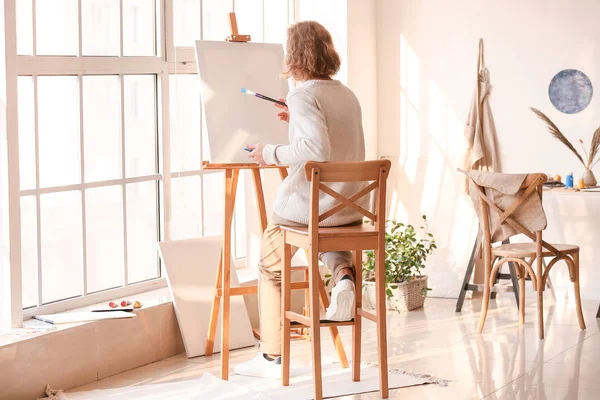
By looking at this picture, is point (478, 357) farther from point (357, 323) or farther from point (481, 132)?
point (481, 132)

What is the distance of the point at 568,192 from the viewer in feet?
19.5

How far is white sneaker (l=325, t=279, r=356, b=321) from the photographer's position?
4.11m

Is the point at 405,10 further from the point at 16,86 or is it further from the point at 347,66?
the point at 16,86

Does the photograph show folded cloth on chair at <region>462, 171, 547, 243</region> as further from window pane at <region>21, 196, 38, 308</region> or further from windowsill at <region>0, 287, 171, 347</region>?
window pane at <region>21, 196, 38, 308</region>

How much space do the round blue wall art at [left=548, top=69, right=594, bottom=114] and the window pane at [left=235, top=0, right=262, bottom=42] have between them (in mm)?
2015

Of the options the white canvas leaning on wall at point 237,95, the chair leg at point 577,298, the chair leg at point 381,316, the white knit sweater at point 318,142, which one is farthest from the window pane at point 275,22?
the chair leg at point 381,316

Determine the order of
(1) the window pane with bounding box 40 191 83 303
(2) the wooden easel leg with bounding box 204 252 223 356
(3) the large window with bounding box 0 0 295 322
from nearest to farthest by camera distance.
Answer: (3) the large window with bounding box 0 0 295 322 < (1) the window pane with bounding box 40 191 83 303 < (2) the wooden easel leg with bounding box 204 252 223 356

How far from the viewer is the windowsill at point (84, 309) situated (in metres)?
4.20

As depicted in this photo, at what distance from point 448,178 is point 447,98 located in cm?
59

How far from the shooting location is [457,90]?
6.84 metres

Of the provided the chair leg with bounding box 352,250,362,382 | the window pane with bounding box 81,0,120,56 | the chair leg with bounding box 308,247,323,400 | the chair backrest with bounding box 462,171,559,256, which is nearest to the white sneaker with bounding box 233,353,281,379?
the chair leg with bounding box 352,250,362,382

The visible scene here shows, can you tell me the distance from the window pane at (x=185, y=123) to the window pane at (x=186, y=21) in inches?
8.6

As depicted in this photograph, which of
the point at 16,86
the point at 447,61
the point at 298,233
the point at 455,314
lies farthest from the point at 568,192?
the point at 16,86

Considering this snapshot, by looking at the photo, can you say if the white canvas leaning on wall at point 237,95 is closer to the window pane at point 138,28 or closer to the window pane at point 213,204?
the window pane at point 138,28
